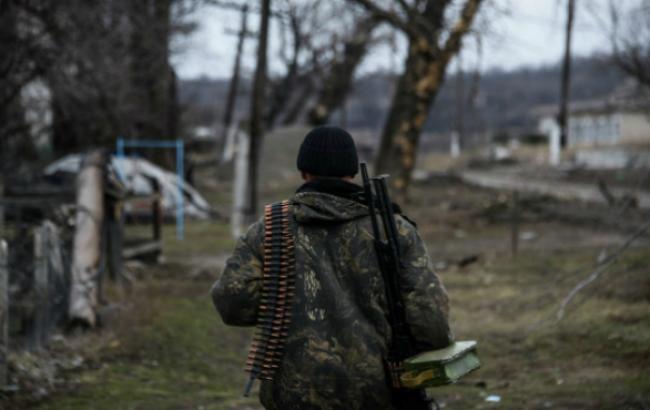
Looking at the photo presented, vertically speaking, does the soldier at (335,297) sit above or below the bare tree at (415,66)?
below

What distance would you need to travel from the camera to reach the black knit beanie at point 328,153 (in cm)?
371

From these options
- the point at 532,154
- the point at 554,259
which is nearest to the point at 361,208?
the point at 554,259

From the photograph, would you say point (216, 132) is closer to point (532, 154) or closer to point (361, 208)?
point (532, 154)

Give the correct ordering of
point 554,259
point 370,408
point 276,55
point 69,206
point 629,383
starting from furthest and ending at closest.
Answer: point 276,55, point 554,259, point 69,206, point 629,383, point 370,408

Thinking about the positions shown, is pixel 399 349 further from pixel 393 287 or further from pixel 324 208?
pixel 324 208

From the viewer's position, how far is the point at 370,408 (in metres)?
3.59

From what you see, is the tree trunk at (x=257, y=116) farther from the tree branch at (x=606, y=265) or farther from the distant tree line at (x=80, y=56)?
the tree branch at (x=606, y=265)

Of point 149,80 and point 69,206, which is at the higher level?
point 149,80

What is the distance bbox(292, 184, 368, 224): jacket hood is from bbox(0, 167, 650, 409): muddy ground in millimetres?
3181

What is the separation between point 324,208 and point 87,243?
5.95 m

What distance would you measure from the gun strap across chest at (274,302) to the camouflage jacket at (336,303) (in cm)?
3

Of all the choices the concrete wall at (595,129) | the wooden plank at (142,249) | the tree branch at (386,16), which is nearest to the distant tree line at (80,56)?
the wooden plank at (142,249)

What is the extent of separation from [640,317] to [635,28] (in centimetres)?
1286

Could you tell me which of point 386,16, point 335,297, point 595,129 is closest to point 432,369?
point 335,297
